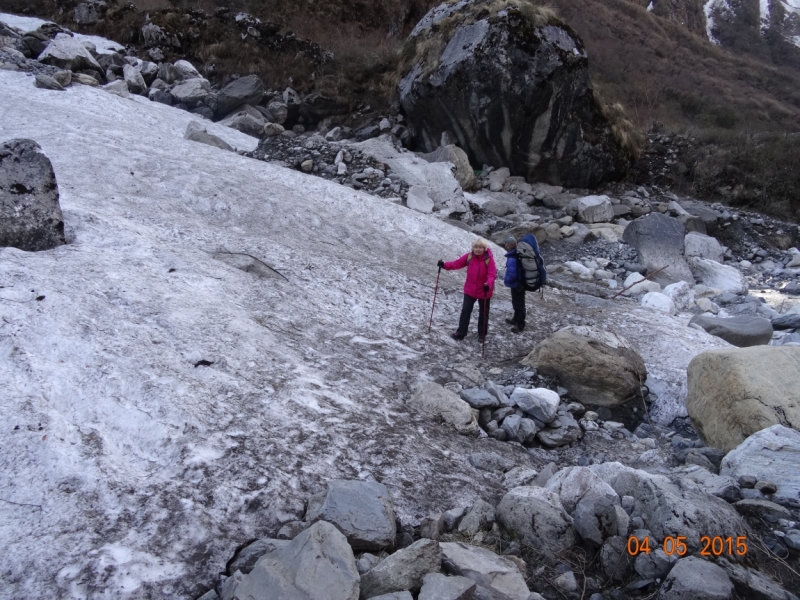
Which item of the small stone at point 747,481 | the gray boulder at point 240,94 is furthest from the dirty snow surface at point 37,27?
the small stone at point 747,481

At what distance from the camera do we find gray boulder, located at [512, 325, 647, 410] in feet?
23.6

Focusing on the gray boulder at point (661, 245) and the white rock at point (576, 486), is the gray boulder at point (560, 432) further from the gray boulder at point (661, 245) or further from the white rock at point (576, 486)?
the gray boulder at point (661, 245)

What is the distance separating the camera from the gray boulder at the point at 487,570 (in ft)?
10.9

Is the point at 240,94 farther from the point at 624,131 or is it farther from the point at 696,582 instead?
the point at 696,582

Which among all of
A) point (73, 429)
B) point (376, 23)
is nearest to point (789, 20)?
point (376, 23)

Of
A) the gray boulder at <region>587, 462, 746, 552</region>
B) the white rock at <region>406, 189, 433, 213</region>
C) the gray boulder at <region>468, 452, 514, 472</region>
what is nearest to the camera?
the gray boulder at <region>587, 462, 746, 552</region>

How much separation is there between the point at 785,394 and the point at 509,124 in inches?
593

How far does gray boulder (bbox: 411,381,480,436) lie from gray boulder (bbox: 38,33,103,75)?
1959cm

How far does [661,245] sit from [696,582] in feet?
40.5

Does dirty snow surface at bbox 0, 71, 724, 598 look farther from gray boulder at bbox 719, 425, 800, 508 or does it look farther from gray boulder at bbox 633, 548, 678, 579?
gray boulder at bbox 719, 425, 800, 508

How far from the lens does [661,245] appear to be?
46.9 ft

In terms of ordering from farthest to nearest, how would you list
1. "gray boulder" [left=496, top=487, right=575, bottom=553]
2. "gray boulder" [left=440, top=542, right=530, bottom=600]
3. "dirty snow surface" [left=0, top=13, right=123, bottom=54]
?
"dirty snow surface" [left=0, top=13, right=123, bottom=54], "gray boulder" [left=496, top=487, right=575, bottom=553], "gray boulder" [left=440, top=542, right=530, bottom=600]

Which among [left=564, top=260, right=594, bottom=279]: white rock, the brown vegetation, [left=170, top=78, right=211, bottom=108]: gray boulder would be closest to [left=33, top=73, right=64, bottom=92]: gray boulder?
[left=170, top=78, right=211, bottom=108]: gray boulder

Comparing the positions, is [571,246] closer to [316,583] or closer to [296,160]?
[296,160]
